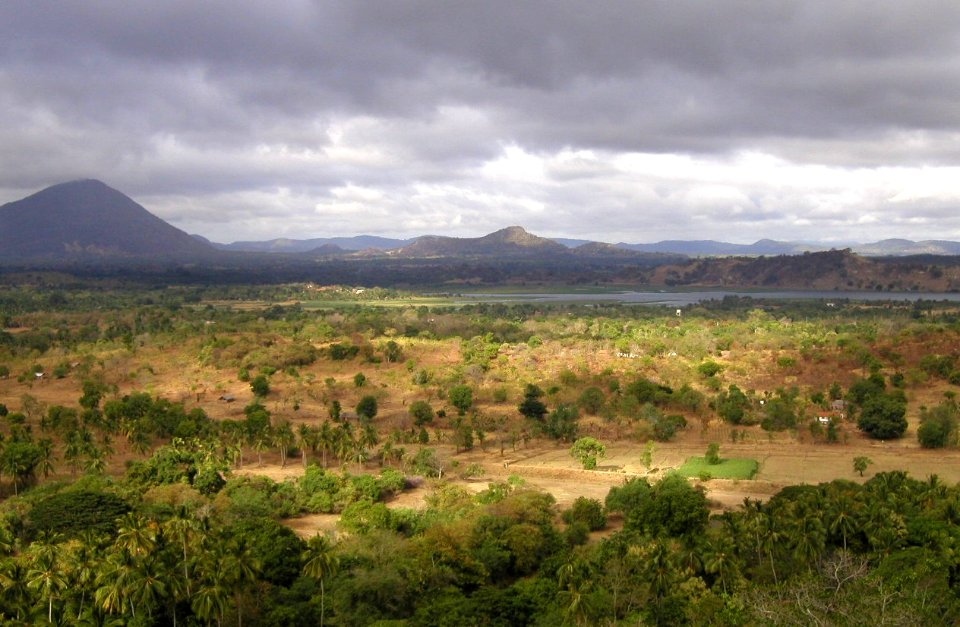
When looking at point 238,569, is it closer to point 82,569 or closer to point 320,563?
point 320,563

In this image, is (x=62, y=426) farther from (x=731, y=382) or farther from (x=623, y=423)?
(x=731, y=382)

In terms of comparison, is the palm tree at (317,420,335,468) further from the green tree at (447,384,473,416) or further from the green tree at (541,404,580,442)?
the green tree at (541,404,580,442)

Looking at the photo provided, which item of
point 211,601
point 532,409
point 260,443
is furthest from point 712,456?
point 211,601

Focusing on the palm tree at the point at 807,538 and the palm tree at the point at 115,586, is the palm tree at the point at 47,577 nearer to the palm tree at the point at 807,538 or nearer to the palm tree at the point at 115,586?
the palm tree at the point at 115,586

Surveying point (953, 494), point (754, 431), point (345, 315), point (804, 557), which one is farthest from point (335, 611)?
point (345, 315)

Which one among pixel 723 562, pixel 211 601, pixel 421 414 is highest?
pixel 211 601

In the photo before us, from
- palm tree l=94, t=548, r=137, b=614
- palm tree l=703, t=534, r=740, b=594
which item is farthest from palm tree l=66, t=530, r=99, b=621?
palm tree l=703, t=534, r=740, b=594

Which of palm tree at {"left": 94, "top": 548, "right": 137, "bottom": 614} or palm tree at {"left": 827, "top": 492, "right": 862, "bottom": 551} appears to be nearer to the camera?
palm tree at {"left": 94, "top": 548, "right": 137, "bottom": 614}
